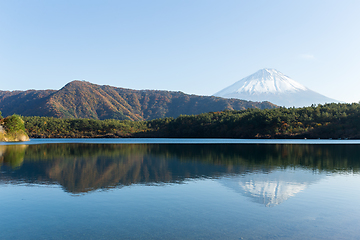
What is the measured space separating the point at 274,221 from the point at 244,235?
6.32 ft

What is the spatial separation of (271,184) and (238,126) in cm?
10678

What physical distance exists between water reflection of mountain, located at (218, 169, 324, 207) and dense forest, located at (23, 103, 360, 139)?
3224 inches

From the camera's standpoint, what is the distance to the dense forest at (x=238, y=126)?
95.9 m

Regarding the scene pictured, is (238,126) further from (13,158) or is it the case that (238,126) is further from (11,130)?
(13,158)

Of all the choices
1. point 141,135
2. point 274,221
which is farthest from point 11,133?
point 274,221

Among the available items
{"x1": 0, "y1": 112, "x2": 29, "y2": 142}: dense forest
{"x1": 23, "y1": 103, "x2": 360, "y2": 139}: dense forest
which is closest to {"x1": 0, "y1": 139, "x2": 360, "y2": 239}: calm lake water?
{"x1": 0, "y1": 112, "x2": 29, "y2": 142}: dense forest

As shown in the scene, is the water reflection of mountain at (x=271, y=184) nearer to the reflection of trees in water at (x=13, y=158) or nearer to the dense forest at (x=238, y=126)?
the reflection of trees in water at (x=13, y=158)

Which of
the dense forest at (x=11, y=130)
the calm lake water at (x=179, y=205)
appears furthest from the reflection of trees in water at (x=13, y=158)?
the dense forest at (x=11, y=130)

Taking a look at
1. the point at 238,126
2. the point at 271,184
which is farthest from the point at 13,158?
the point at 238,126

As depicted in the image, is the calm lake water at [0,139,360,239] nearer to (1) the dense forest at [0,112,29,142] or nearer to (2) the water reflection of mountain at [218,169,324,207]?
(2) the water reflection of mountain at [218,169,324,207]

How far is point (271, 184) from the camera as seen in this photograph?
1708 centimetres

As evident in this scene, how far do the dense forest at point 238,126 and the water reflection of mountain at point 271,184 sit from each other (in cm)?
8189

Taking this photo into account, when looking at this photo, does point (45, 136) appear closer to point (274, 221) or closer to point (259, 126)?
point (259, 126)

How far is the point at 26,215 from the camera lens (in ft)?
36.4
